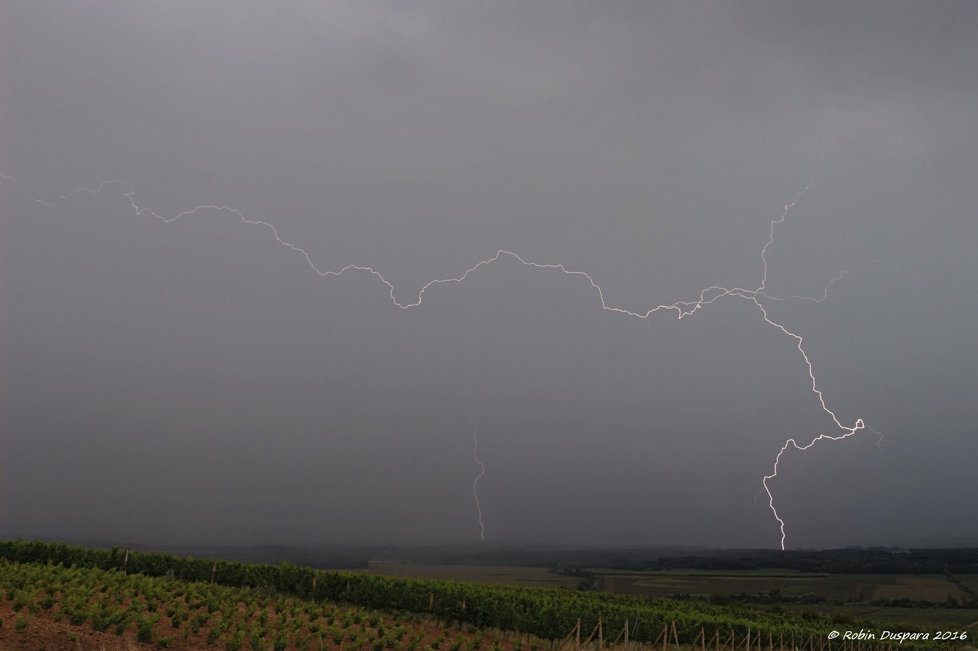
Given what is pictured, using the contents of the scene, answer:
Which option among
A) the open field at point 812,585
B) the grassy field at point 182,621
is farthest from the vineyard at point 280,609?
the open field at point 812,585

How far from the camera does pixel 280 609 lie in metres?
22.9

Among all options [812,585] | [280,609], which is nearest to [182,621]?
[280,609]

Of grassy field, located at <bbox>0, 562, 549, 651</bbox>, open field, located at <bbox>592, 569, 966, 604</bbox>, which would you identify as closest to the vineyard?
grassy field, located at <bbox>0, 562, 549, 651</bbox>

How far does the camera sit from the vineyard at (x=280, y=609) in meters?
17.6

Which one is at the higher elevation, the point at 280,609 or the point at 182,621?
the point at 182,621

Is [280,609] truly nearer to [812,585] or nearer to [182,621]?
Answer: [182,621]

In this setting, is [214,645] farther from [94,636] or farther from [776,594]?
[776,594]

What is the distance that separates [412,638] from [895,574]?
10784 cm

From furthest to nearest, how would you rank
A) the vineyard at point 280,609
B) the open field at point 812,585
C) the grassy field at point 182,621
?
the open field at point 812,585, the vineyard at point 280,609, the grassy field at point 182,621

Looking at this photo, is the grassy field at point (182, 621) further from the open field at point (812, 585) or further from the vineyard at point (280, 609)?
the open field at point (812, 585)

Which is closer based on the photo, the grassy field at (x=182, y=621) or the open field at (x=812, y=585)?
the grassy field at (x=182, y=621)

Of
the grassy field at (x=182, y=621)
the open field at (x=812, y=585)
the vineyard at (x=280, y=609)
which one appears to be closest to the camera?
the grassy field at (x=182, y=621)

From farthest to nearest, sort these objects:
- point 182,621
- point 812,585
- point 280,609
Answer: point 812,585 → point 280,609 → point 182,621

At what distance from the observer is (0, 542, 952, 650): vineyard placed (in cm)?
1759
